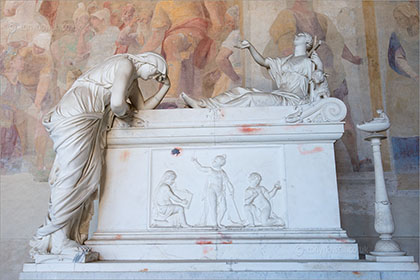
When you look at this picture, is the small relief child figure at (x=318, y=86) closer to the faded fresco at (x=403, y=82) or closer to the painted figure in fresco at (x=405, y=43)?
the faded fresco at (x=403, y=82)

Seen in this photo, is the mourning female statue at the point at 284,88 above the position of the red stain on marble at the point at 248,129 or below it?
above

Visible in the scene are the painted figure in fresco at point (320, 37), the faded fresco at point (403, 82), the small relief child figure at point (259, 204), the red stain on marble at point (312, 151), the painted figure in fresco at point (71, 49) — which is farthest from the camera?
the painted figure in fresco at point (71, 49)

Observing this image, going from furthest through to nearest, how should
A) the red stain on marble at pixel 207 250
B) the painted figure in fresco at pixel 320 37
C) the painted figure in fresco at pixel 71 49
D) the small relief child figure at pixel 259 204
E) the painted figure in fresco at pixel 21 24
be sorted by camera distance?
1. the painted figure in fresco at pixel 21 24
2. the painted figure in fresco at pixel 71 49
3. the painted figure in fresco at pixel 320 37
4. the small relief child figure at pixel 259 204
5. the red stain on marble at pixel 207 250

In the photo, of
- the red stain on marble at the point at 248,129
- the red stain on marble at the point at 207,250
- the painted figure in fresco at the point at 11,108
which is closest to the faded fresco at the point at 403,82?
the red stain on marble at the point at 248,129

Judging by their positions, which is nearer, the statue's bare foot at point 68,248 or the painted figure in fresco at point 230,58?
the statue's bare foot at point 68,248

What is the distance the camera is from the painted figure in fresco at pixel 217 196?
379cm

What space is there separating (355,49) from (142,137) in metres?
5.12

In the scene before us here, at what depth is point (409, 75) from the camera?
710 cm

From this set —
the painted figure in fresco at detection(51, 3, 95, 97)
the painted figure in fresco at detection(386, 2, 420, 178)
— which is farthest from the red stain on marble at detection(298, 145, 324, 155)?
the painted figure in fresco at detection(51, 3, 95, 97)

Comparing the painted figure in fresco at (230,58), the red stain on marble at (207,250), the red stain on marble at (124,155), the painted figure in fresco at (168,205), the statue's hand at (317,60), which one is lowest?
the red stain on marble at (207,250)

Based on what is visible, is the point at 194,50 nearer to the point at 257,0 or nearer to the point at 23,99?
the point at 257,0

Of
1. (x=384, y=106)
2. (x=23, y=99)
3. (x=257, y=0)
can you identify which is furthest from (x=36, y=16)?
(x=384, y=106)

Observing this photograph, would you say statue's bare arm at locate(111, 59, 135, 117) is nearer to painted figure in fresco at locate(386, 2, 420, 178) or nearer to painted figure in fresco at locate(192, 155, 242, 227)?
painted figure in fresco at locate(192, 155, 242, 227)

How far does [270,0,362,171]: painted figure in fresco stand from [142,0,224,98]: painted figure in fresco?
1240mm
